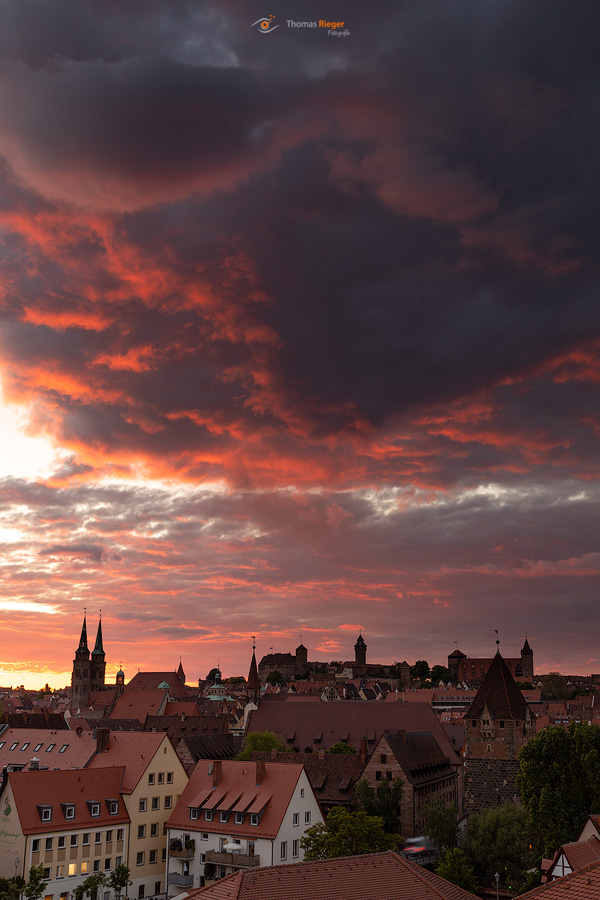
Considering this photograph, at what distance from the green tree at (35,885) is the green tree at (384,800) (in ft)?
118

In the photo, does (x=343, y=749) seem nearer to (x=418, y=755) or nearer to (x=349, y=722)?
(x=418, y=755)

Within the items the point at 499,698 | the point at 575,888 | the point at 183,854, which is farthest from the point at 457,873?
the point at 499,698

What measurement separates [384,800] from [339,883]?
6006 centimetres

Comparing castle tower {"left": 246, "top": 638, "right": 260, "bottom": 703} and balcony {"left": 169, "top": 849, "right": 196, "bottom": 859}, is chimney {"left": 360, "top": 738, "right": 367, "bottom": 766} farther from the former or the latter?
castle tower {"left": 246, "top": 638, "right": 260, "bottom": 703}

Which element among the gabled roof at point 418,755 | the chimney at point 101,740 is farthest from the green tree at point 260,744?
the chimney at point 101,740

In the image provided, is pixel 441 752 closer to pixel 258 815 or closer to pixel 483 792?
pixel 483 792

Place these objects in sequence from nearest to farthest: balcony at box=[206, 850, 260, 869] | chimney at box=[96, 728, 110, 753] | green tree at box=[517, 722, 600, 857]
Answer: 1. green tree at box=[517, 722, 600, 857]
2. balcony at box=[206, 850, 260, 869]
3. chimney at box=[96, 728, 110, 753]

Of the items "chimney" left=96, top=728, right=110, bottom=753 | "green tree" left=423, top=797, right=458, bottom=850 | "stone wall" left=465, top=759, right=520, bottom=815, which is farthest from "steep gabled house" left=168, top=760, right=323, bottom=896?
"stone wall" left=465, top=759, right=520, bottom=815

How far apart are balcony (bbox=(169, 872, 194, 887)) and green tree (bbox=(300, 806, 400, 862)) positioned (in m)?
13.6

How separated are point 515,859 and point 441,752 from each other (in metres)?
44.3

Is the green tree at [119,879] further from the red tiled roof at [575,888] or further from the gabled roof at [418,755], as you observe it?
the red tiled roof at [575,888]

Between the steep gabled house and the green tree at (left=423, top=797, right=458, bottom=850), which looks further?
the green tree at (left=423, top=797, right=458, bottom=850)

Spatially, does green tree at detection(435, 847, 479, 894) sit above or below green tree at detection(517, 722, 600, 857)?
below

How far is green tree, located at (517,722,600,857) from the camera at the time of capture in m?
60.7
